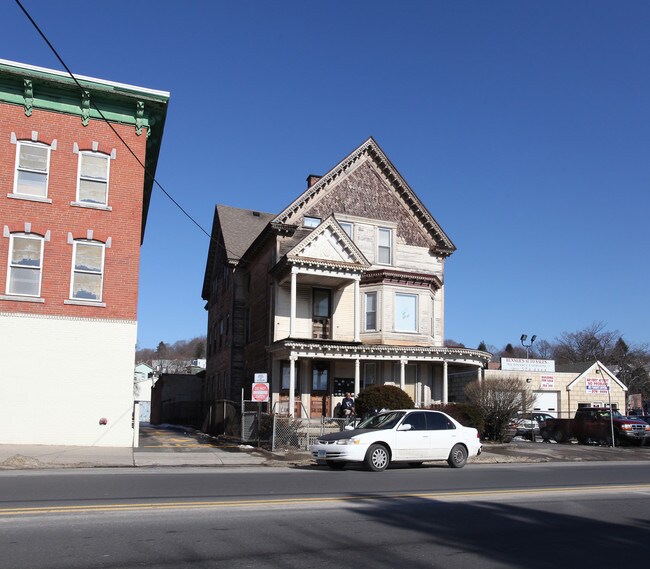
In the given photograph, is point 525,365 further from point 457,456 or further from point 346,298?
point 457,456

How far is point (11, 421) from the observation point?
19.5 metres

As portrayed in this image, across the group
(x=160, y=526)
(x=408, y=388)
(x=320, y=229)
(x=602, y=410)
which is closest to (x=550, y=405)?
(x=602, y=410)

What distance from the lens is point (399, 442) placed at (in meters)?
15.8

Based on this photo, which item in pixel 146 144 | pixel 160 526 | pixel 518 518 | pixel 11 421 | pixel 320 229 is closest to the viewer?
pixel 160 526

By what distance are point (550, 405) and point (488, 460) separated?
2531 centimetres

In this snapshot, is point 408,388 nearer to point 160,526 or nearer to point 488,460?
point 488,460

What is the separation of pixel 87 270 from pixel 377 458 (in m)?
11.4

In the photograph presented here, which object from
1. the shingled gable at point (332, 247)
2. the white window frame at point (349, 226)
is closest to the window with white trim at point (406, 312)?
the shingled gable at point (332, 247)

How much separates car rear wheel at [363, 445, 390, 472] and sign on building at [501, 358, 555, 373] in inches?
1130

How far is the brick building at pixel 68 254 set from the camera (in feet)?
65.4

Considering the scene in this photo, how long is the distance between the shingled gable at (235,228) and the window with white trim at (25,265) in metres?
14.7

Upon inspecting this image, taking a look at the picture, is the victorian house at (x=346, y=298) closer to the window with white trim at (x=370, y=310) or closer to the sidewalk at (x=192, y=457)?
the window with white trim at (x=370, y=310)

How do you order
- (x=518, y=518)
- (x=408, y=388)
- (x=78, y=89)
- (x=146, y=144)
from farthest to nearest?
(x=408, y=388) → (x=146, y=144) → (x=78, y=89) → (x=518, y=518)

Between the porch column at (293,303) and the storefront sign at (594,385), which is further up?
the porch column at (293,303)
